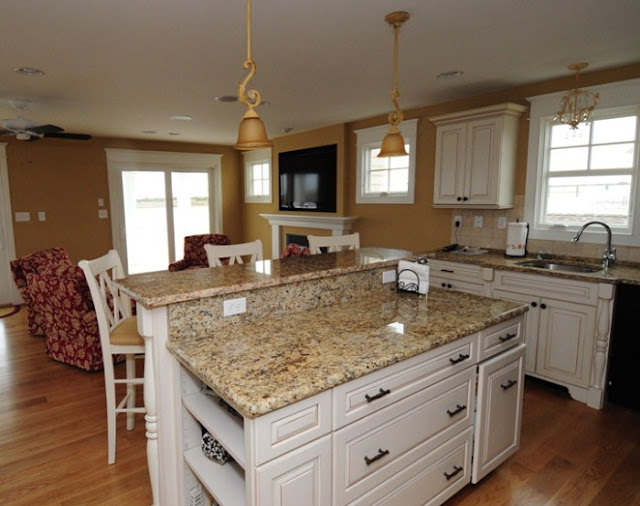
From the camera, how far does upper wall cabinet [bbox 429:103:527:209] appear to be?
3.50 metres

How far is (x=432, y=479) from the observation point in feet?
5.66

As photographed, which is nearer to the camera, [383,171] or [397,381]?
[397,381]

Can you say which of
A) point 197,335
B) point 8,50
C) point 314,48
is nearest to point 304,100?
point 314,48

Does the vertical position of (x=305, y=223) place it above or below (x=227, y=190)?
below

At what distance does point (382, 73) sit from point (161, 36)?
164cm

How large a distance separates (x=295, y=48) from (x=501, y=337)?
84.5 inches

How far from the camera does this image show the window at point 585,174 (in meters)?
3.11

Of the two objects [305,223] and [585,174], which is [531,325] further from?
[305,223]

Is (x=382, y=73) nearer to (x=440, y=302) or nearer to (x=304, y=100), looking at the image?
(x=304, y=100)

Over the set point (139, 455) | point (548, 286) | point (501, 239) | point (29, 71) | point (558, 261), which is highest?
point (29, 71)

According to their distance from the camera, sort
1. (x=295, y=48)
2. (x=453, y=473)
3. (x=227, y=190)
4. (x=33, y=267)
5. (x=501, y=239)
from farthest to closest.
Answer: (x=227, y=190) < (x=33, y=267) < (x=501, y=239) < (x=295, y=48) < (x=453, y=473)

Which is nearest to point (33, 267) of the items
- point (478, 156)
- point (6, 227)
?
point (6, 227)

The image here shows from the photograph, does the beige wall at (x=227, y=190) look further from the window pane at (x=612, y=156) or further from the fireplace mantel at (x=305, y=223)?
the window pane at (x=612, y=156)

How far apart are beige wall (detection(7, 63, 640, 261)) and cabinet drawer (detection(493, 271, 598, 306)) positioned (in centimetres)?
78
